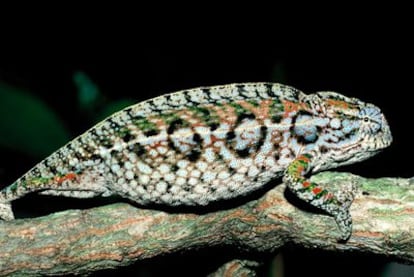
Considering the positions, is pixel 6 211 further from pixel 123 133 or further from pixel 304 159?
pixel 304 159

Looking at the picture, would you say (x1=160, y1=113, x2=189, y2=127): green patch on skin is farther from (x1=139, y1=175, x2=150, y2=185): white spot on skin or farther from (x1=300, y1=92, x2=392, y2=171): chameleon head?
(x1=300, y1=92, x2=392, y2=171): chameleon head

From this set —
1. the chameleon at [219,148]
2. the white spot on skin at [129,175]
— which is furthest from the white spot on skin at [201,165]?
the white spot on skin at [129,175]

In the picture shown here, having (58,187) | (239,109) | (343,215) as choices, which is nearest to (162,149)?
(239,109)

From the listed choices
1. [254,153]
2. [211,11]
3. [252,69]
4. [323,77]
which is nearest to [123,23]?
[211,11]

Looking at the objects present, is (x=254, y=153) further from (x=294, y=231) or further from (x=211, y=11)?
(x=211, y=11)

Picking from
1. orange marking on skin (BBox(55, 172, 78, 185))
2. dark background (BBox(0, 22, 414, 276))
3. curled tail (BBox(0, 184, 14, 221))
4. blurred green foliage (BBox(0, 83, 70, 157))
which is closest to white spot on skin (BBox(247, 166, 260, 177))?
orange marking on skin (BBox(55, 172, 78, 185))

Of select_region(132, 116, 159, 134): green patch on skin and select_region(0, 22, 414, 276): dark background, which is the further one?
select_region(0, 22, 414, 276): dark background
